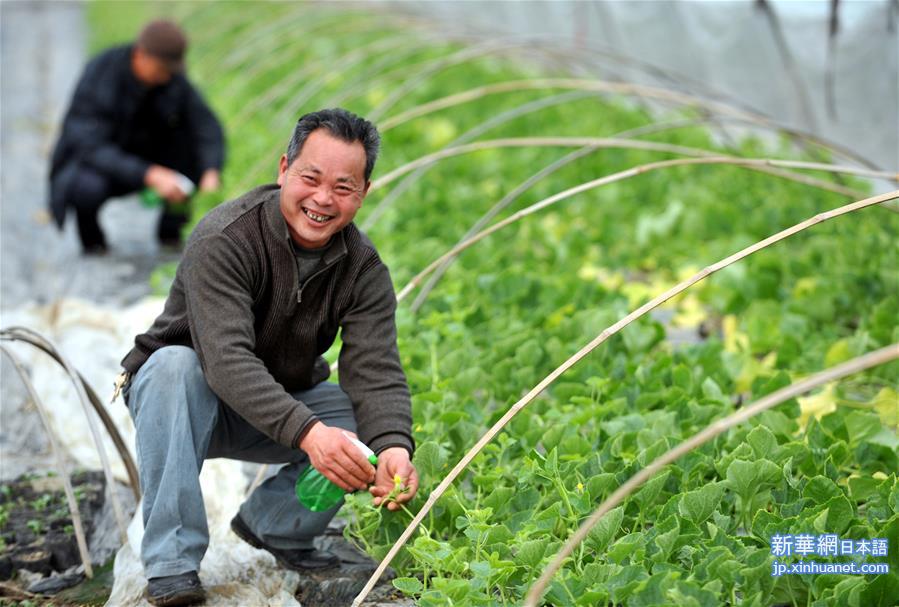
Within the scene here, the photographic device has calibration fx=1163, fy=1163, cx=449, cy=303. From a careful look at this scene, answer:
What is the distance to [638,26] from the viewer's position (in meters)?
8.72

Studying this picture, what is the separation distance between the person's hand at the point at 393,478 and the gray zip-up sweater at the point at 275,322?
0.03m

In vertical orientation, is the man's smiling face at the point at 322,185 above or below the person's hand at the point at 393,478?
above

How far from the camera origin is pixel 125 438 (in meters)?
3.20

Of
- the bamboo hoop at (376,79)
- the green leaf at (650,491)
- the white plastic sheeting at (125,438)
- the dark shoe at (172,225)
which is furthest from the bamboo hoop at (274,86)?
the green leaf at (650,491)

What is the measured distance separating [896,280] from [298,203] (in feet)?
7.93

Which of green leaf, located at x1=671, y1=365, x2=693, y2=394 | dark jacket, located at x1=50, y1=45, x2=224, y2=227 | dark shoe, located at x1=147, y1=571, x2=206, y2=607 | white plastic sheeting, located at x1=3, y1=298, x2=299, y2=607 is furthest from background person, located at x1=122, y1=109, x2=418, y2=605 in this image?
dark jacket, located at x1=50, y1=45, x2=224, y2=227

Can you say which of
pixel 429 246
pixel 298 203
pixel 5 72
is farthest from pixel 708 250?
pixel 5 72

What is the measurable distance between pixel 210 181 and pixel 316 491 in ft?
9.21

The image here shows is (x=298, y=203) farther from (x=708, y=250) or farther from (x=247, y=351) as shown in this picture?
(x=708, y=250)

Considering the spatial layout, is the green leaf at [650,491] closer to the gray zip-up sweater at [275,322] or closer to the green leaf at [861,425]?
the gray zip-up sweater at [275,322]

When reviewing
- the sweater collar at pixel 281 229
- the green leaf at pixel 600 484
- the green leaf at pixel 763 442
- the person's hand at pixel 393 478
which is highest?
the sweater collar at pixel 281 229

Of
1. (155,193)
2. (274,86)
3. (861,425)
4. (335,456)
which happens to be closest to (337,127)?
(335,456)

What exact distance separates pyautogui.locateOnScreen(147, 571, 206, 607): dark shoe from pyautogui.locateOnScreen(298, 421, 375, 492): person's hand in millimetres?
311

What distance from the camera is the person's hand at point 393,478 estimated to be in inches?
85.2
